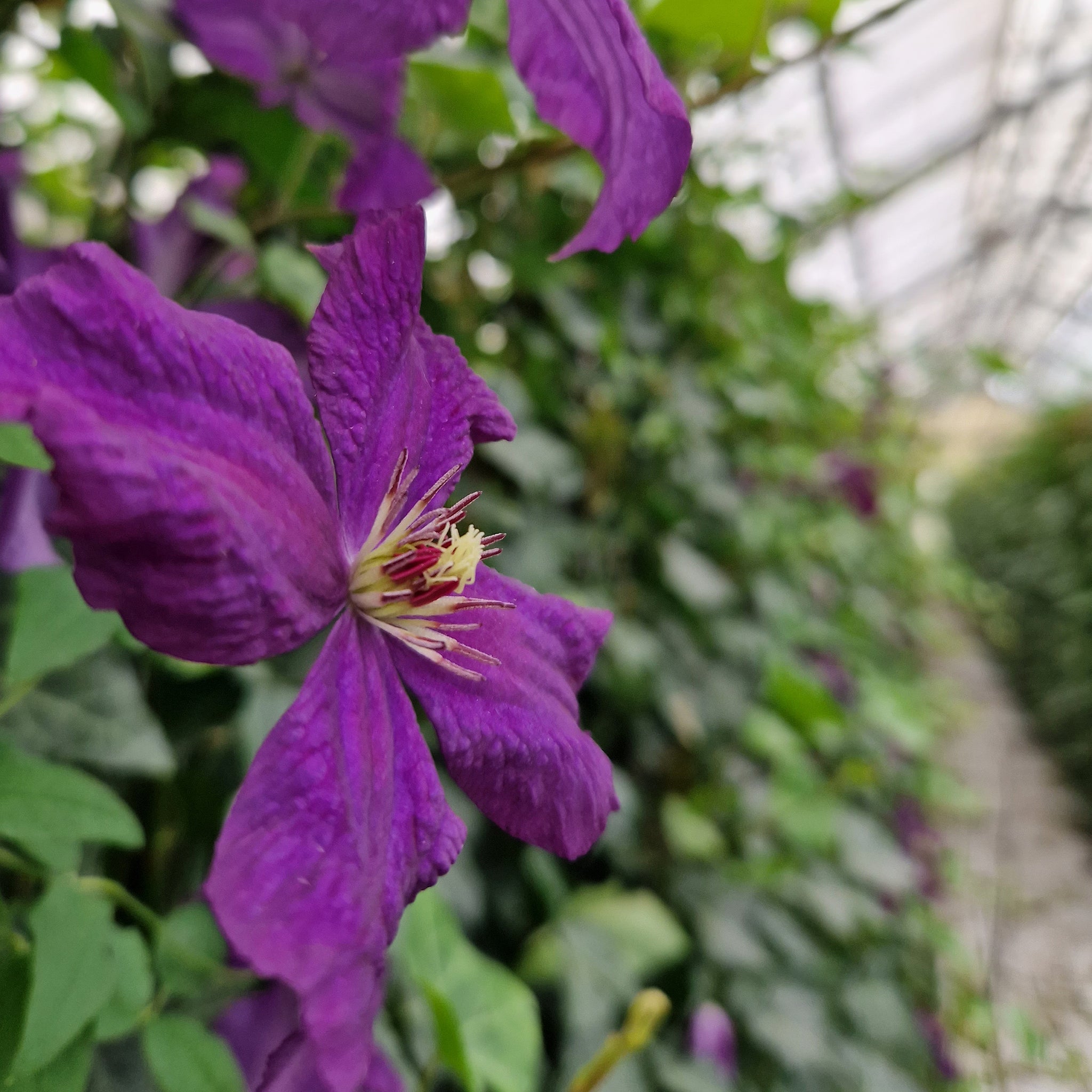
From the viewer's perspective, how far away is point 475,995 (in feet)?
1.86

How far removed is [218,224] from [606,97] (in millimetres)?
298

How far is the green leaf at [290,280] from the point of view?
19.2 inches

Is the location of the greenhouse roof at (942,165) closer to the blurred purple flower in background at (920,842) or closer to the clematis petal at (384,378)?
the clematis petal at (384,378)

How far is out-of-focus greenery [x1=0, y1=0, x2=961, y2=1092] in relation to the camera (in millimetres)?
357

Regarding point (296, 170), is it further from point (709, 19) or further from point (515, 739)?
point (515, 739)

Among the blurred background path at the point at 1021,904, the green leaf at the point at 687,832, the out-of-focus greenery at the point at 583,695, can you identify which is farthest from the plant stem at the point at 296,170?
the blurred background path at the point at 1021,904

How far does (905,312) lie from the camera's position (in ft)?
38.3

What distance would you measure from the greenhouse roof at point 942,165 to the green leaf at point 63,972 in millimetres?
721

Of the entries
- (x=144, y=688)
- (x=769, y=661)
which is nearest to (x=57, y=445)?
(x=144, y=688)

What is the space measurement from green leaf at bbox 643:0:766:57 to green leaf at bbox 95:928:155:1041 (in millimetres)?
544

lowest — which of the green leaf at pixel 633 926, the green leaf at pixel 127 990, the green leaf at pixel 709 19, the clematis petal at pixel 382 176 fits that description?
the green leaf at pixel 633 926

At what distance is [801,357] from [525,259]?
1.12 metres

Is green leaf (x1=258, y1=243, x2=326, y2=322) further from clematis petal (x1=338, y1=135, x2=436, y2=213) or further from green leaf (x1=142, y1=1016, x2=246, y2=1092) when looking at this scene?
green leaf (x1=142, y1=1016, x2=246, y2=1092)

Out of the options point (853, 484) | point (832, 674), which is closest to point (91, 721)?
point (832, 674)
